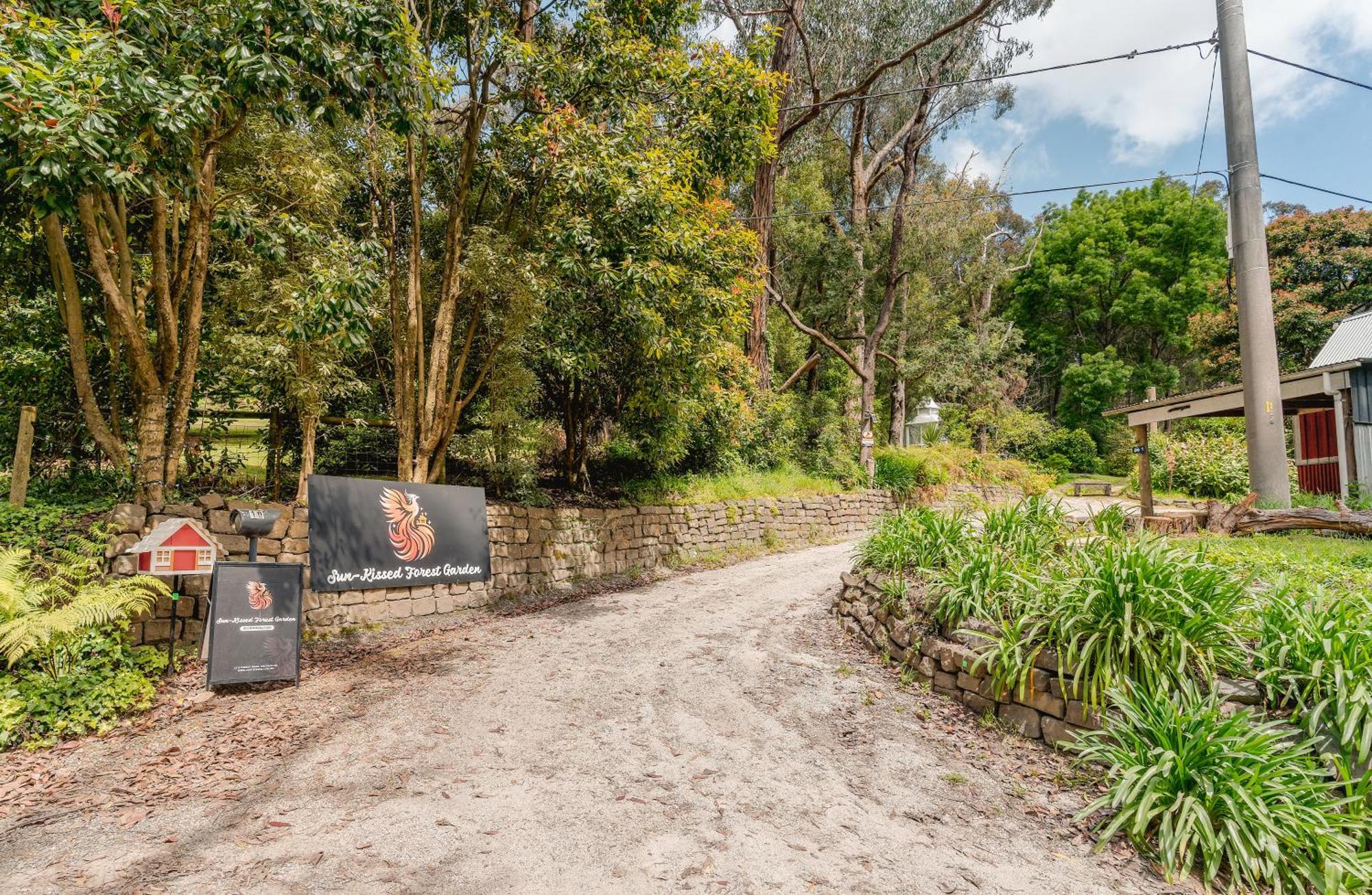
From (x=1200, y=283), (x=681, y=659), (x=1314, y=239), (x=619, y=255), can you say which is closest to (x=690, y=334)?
(x=619, y=255)

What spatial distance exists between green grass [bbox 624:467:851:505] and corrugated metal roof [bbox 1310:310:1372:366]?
32.7ft

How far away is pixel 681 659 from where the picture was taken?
577 cm

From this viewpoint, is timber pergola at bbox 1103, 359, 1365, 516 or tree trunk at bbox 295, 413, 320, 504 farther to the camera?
timber pergola at bbox 1103, 359, 1365, 516

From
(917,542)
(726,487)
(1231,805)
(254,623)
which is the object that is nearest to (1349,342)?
(726,487)

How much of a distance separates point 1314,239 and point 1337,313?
115 inches

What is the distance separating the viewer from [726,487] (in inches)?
480

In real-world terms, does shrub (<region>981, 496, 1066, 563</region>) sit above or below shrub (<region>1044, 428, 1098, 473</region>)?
below

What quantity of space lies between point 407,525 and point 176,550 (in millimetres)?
2272

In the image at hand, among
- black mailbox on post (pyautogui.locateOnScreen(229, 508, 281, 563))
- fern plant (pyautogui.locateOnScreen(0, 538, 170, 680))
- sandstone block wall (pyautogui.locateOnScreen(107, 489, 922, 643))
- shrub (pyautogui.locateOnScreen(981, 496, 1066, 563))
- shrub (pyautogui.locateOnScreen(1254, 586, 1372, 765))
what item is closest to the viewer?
shrub (pyautogui.locateOnScreen(1254, 586, 1372, 765))

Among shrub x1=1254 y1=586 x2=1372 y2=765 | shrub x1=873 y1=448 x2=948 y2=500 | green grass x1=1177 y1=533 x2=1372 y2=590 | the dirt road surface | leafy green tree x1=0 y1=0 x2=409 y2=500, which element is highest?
leafy green tree x1=0 y1=0 x2=409 y2=500

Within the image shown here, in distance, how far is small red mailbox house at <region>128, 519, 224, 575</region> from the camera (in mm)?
4523

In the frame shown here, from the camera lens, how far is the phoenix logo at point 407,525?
21.8 ft

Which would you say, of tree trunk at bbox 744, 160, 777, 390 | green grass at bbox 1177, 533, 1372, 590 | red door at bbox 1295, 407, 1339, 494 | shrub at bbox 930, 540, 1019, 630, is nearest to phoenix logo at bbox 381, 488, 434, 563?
shrub at bbox 930, 540, 1019, 630

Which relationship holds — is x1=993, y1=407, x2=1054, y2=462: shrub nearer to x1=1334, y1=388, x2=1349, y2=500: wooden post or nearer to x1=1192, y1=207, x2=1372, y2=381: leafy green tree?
x1=1192, y1=207, x2=1372, y2=381: leafy green tree
